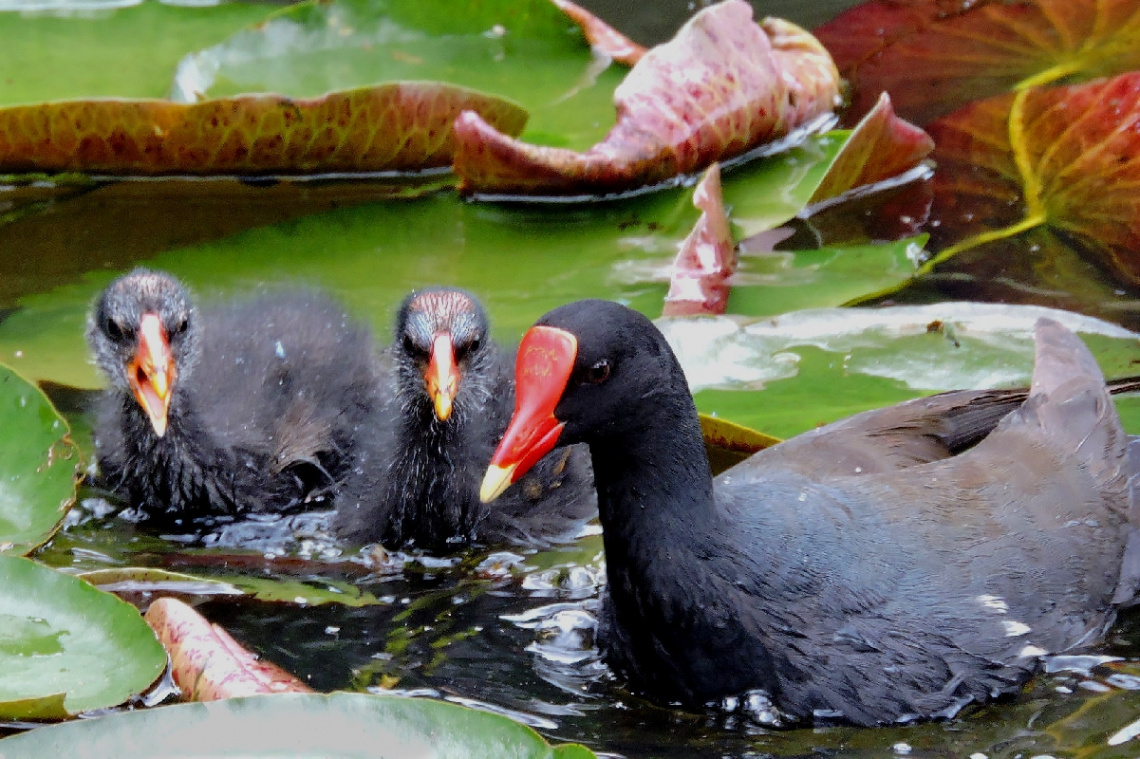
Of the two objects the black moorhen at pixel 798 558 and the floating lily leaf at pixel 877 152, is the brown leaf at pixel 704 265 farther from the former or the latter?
the black moorhen at pixel 798 558

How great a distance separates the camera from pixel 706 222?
12.0 ft

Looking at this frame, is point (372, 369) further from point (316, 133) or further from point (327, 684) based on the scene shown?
point (327, 684)

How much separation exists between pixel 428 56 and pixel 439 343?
5.81 feet

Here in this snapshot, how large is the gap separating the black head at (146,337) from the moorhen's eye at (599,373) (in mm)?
1059

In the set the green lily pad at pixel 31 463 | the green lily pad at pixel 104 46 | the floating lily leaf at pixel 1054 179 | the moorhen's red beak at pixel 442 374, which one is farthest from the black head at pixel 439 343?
the green lily pad at pixel 104 46

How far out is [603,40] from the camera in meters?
4.57

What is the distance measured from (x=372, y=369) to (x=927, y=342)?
1334 mm

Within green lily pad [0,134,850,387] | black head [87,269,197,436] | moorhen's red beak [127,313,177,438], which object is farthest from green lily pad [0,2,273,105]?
moorhen's red beak [127,313,177,438]

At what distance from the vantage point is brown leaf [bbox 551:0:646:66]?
4.53 meters

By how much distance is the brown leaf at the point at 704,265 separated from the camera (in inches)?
139

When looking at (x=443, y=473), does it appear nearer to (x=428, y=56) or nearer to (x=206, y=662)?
(x=206, y=662)

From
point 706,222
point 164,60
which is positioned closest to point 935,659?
point 706,222

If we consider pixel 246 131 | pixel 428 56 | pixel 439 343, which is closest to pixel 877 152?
pixel 428 56

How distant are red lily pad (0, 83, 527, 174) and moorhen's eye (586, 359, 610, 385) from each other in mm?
1758
